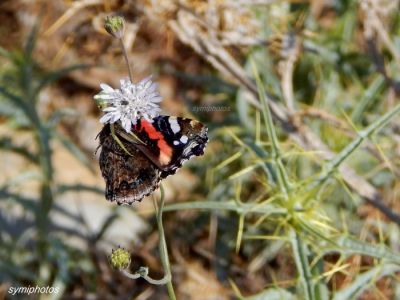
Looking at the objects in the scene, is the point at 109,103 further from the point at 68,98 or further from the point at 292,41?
the point at 68,98

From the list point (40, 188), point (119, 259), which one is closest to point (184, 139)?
point (119, 259)

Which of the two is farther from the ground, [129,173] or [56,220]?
[56,220]

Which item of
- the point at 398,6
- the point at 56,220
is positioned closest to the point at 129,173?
the point at 56,220

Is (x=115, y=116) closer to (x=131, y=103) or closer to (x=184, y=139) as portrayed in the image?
(x=131, y=103)

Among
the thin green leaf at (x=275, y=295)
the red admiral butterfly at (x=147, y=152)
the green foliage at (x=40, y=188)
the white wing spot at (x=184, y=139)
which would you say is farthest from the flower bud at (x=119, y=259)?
the green foliage at (x=40, y=188)

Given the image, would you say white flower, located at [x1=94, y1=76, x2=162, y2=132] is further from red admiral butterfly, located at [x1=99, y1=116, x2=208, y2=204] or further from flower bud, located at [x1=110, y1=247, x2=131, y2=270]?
flower bud, located at [x1=110, y1=247, x2=131, y2=270]

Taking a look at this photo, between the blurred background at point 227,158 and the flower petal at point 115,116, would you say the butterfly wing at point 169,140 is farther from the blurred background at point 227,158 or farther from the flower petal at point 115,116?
the blurred background at point 227,158

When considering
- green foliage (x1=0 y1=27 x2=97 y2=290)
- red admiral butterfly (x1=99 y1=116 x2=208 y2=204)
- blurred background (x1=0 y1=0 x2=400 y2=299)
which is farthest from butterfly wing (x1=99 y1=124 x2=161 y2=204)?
green foliage (x1=0 y1=27 x2=97 y2=290)
